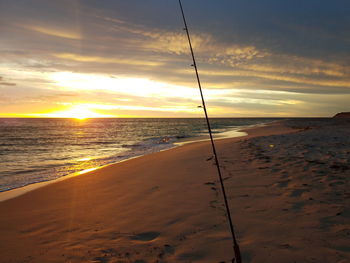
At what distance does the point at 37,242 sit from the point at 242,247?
363cm

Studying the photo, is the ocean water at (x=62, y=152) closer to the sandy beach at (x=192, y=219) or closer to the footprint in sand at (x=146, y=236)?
the sandy beach at (x=192, y=219)

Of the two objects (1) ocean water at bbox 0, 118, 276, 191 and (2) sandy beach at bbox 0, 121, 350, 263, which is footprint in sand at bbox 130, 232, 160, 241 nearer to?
(2) sandy beach at bbox 0, 121, 350, 263

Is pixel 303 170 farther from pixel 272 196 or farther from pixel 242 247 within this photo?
pixel 242 247

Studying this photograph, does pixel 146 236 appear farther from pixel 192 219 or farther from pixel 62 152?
pixel 62 152

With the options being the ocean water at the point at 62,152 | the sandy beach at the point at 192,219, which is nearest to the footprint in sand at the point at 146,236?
the sandy beach at the point at 192,219

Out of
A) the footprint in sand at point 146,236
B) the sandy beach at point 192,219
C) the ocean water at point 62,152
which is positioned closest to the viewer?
the sandy beach at point 192,219

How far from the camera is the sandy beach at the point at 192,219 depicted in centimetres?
341

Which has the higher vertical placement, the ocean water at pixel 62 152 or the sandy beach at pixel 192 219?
the ocean water at pixel 62 152

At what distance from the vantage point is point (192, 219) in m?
4.54

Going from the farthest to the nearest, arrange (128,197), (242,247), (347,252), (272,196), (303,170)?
(303,170) → (128,197) → (272,196) → (242,247) → (347,252)

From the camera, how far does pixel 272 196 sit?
17.0 ft

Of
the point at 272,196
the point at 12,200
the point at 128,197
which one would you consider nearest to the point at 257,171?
the point at 272,196

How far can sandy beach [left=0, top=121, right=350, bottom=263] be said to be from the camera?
11.2 ft

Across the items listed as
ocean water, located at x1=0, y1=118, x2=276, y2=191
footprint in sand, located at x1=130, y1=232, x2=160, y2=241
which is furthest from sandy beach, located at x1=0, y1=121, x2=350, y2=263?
ocean water, located at x1=0, y1=118, x2=276, y2=191
